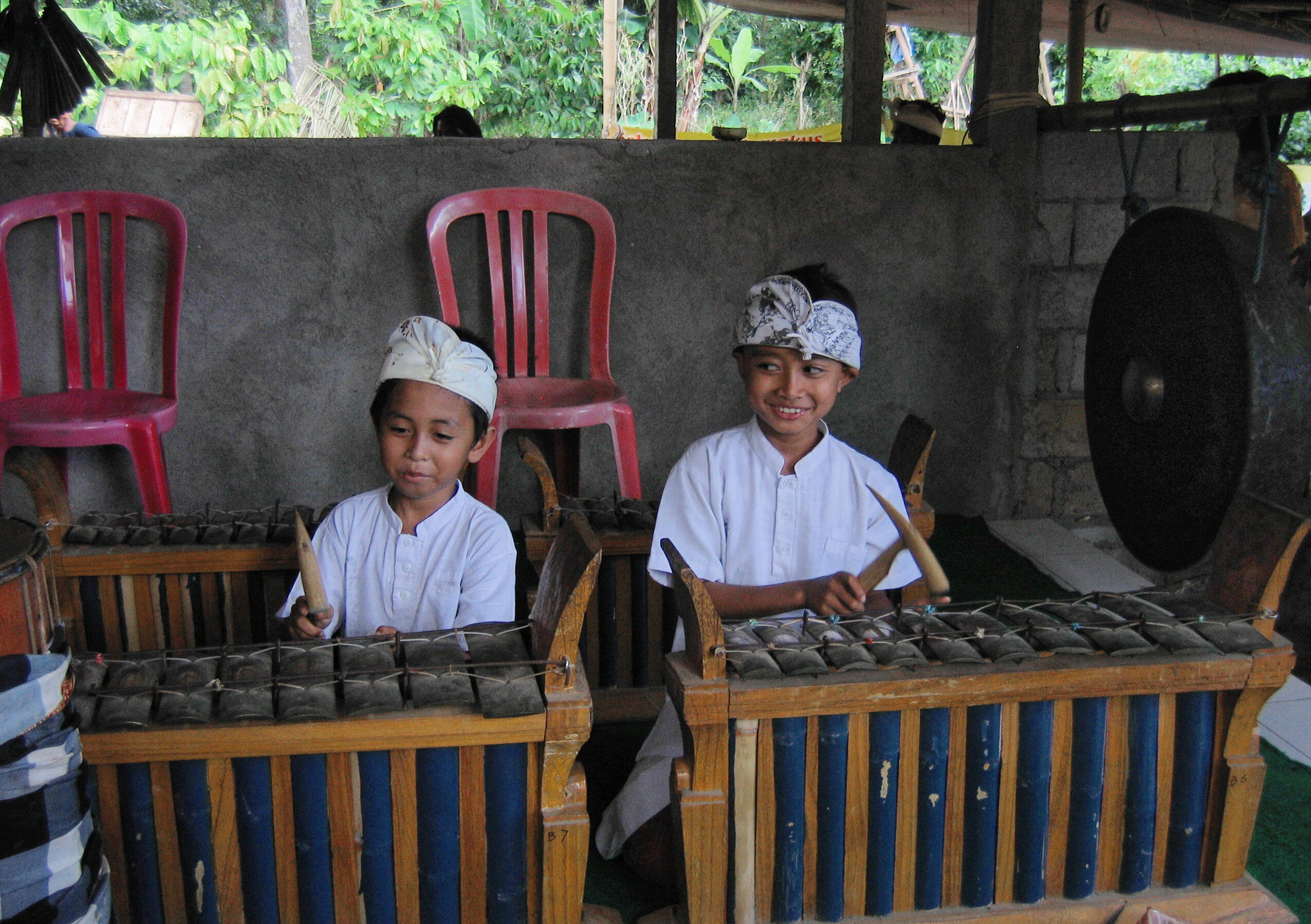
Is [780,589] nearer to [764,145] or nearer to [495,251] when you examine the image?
[495,251]

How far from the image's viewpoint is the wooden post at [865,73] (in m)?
4.05

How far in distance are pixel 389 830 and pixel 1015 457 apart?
10.5ft

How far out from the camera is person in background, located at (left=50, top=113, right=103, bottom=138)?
387cm

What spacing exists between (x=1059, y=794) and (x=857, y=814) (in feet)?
1.05

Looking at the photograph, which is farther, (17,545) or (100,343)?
(100,343)

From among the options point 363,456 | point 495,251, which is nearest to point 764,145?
point 495,251

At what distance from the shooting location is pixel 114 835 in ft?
4.62

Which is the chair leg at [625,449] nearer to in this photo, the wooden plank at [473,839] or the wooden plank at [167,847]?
the wooden plank at [473,839]

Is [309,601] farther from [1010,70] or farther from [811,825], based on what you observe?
[1010,70]

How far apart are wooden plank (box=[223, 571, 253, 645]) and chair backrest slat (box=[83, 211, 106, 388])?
1.77 metres

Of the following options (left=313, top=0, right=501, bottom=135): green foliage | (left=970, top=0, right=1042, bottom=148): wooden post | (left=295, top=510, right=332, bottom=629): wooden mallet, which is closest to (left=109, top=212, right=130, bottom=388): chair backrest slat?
(left=295, top=510, right=332, bottom=629): wooden mallet

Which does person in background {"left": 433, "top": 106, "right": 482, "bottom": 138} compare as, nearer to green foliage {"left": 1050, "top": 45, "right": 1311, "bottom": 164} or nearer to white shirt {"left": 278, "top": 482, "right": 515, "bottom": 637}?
white shirt {"left": 278, "top": 482, "right": 515, "bottom": 637}

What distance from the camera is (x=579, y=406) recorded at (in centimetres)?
313

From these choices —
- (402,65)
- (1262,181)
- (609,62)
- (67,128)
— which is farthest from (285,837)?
(402,65)
